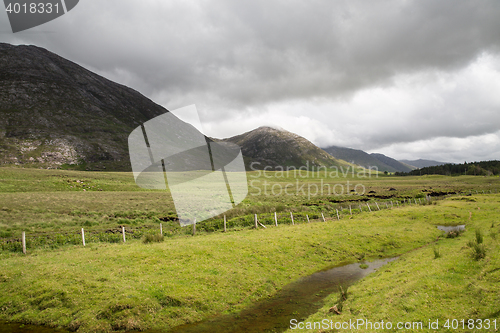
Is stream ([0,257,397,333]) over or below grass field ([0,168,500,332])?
below

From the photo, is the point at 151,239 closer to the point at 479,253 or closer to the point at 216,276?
the point at 216,276

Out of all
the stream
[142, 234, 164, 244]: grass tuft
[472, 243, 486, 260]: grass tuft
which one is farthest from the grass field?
[142, 234, 164, 244]: grass tuft

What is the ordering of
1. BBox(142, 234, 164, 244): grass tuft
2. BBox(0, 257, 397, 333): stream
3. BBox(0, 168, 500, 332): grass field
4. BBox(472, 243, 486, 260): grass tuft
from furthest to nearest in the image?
BBox(142, 234, 164, 244): grass tuft → BBox(472, 243, 486, 260): grass tuft → BBox(0, 257, 397, 333): stream → BBox(0, 168, 500, 332): grass field

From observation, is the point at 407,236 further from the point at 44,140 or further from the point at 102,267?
the point at 44,140

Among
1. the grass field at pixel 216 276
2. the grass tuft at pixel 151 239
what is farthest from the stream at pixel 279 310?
the grass tuft at pixel 151 239

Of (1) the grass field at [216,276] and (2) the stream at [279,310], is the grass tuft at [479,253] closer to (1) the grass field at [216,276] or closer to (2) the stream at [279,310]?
(1) the grass field at [216,276]

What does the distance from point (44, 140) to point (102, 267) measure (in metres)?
196

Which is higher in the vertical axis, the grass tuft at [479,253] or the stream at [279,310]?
the grass tuft at [479,253]

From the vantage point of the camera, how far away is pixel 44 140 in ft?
530

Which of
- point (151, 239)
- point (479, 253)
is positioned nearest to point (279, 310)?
point (479, 253)

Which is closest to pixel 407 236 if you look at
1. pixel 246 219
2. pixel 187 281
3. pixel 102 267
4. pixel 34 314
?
pixel 246 219

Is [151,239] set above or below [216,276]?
above

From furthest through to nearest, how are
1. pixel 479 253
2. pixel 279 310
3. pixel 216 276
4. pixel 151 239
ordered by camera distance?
1. pixel 151 239
2. pixel 216 276
3. pixel 479 253
4. pixel 279 310

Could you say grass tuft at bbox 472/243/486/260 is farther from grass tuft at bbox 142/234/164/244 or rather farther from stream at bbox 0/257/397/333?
grass tuft at bbox 142/234/164/244
